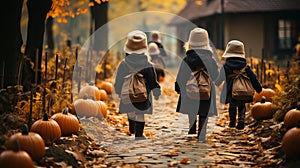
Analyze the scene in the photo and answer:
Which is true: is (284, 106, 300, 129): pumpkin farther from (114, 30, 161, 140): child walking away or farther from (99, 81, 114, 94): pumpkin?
(99, 81, 114, 94): pumpkin

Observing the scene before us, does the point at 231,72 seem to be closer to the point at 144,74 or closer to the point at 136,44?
the point at 144,74

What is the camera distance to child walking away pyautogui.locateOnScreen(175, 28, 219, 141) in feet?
30.4

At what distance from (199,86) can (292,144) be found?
108 inches

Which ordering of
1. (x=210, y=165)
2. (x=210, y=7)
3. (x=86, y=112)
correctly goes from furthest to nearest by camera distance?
1. (x=210, y=7)
2. (x=86, y=112)
3. (x=210, y=165)

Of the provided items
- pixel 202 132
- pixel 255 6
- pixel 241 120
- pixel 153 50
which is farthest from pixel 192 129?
pixel 255 6

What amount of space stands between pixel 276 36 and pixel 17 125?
23497 millimetres

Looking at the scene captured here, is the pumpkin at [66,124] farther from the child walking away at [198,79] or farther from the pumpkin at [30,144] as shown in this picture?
the child walking away at [198,79]

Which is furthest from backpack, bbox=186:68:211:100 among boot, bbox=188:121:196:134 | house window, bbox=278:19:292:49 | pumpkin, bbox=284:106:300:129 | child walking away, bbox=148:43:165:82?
house window, bbox=278:19:292:49

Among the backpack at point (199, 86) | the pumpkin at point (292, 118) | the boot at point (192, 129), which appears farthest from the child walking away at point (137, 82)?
the pumpkin at point (292, 118)

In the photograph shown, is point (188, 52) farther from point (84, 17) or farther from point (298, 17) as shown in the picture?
point (84, 17)

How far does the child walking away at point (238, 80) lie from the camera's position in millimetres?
10016

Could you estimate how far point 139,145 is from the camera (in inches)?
340

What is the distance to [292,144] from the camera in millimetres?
6797

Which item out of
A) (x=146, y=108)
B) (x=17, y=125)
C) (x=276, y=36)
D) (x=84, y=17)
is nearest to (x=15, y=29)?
(x=17, y=125)
